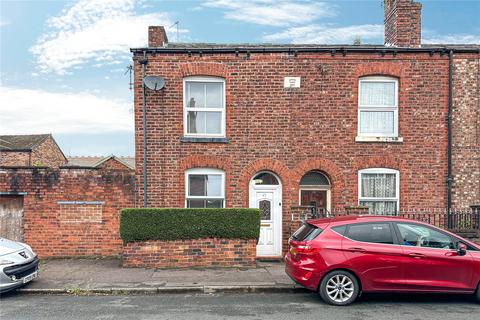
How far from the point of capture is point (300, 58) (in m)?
12.1

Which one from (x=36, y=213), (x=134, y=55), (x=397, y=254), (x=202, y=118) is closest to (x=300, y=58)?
(x=202, y=118)

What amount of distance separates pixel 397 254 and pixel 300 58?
265 inches

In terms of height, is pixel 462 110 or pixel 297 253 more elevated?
pixel 462 110

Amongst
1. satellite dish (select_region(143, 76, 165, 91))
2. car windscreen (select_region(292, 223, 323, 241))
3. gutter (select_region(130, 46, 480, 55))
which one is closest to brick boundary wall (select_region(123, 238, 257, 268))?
car windscreen (select_region(292, 223, 323, 241))

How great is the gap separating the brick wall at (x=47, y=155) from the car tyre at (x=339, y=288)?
711 inches

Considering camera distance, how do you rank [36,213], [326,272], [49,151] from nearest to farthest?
[326,272], [36,213], [49,151]

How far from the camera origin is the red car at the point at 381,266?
7.42m

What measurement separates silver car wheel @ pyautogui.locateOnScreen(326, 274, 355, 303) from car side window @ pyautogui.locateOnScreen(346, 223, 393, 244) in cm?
78

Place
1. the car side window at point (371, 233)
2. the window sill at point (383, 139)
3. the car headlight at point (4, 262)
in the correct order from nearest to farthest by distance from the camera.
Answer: the car side window at point (371, 233) → the car headlight at point (4, 262) → the window sill at point (383, 139)

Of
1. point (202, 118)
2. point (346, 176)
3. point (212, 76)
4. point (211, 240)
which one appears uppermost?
point (212, 76)

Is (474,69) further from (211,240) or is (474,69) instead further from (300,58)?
(211,240)

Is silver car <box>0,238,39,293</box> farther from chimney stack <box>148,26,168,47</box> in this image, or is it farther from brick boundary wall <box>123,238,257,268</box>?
chimney stack <box>148,26,168,47</box>

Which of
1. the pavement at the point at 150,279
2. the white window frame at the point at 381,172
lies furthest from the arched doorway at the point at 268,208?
the white window frame at the point at 381,172

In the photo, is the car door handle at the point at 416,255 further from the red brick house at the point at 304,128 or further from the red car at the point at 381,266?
the red brick house at the point at 304,128
